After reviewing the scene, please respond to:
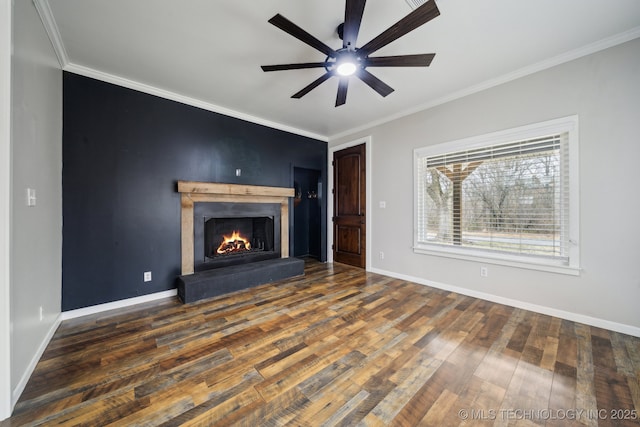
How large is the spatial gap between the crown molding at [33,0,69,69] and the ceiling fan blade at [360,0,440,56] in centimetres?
248

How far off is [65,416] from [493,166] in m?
4.31

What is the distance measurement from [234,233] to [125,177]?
163 cm

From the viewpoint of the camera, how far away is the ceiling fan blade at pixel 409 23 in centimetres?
142

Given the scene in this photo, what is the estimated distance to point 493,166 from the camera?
292 centimetres

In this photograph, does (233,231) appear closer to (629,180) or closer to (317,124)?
(317,124)

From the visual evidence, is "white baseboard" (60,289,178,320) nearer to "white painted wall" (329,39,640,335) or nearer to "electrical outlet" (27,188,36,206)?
"electrical outlet" (27,188,36,206)

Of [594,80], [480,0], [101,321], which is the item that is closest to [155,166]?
[101,321]

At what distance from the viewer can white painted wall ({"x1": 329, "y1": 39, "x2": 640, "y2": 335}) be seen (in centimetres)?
211

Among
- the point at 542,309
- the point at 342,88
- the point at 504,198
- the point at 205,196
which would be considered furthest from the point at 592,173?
the point at 205,196

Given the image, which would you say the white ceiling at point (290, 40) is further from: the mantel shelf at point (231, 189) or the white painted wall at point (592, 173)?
the mantel shelf at point (231, 189)

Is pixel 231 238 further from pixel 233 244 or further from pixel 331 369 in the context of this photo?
pixel 331 369

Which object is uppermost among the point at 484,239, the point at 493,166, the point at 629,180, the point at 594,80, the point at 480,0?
the point at 480,0

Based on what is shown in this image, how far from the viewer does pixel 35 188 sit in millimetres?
1748

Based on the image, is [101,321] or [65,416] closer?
[65,416]
